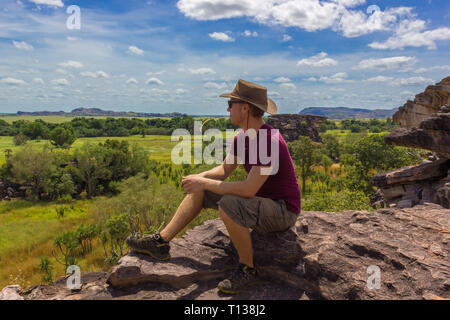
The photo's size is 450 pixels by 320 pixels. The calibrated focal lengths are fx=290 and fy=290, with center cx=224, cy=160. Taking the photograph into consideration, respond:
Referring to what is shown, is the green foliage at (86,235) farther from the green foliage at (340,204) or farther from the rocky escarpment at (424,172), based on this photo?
the rocky escarpment at (424,172)

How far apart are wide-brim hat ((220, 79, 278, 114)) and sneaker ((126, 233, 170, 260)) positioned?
2.48 metres

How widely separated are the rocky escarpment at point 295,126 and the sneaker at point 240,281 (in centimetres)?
7270

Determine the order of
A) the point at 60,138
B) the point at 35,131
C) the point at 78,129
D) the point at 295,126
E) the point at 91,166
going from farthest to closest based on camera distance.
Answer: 1. the point at 78,129
2. the point at 35,131
3. the point at 295,126
4. the point at 60,138
5. the point at 91,166

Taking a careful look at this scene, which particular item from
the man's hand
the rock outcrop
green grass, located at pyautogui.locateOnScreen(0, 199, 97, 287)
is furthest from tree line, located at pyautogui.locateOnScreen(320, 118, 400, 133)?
the man's hand

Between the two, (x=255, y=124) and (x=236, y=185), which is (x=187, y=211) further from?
(x=255, y=124)

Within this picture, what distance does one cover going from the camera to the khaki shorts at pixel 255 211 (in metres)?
3.98

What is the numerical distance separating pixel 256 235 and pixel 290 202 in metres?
0.85

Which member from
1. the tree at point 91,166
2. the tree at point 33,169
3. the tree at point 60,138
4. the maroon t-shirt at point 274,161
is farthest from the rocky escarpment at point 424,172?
the tree at point 60,138

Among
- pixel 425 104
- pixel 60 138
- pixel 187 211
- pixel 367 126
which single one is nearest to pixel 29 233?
pixel 187 211

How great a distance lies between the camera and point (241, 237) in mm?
4031

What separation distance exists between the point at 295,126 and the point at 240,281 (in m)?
75.8
